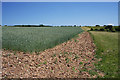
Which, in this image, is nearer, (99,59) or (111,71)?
(111,71)

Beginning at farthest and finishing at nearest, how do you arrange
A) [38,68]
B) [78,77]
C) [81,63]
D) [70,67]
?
[81,63], [70,67], [38,68], [78,77]

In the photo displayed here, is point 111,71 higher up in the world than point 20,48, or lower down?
lower down

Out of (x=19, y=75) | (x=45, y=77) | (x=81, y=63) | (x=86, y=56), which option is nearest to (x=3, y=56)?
(x=19, y=75)

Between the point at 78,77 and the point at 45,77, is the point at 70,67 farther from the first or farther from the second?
the point at 45,77

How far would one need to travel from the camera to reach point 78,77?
6.46 meters

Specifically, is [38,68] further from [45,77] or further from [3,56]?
[3,56]

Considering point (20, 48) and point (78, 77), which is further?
point (20, 48)

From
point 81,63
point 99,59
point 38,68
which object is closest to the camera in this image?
point 38,68

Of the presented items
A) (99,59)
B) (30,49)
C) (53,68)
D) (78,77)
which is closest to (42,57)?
(30,49)

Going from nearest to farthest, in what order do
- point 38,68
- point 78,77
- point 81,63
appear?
point 78,77 < point 38,68 < point 81,63

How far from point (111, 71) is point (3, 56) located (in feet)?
19.2

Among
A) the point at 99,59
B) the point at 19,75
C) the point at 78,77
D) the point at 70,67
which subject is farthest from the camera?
the point at 99,59

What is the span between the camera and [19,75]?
5914mm

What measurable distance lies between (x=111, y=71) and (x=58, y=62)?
3029 millimetres
